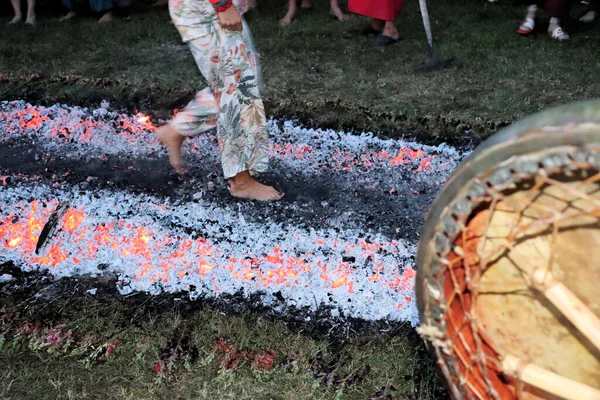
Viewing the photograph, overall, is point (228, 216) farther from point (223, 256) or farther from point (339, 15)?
point (339, 15)

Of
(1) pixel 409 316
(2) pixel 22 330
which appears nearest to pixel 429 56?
(1) pixel 409 316

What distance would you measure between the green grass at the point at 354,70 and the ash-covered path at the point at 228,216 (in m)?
0.46

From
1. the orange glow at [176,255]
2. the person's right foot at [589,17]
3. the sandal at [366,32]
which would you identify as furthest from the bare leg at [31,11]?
the person's right foot at [589,17]

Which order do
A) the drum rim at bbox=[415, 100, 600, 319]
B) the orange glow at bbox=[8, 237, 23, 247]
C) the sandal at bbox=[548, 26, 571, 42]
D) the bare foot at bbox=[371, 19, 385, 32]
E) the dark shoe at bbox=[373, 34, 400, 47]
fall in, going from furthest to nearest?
the bare foot at bbox=[371, 19, 385, 32]
the dark shoe at bbox=[373, 34, 400, 47]
the sandal at bbox=[548, 26, 571, 42]
the orange glow at bbox=[8, 237, 23, 247]
the drum rim at bbox=[415, 100, 600, 319]

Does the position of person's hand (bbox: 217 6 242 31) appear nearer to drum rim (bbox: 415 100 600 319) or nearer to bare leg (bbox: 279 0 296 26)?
drum rim (bbox: 415 100 600 319)

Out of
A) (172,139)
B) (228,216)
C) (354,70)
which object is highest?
(172,139)

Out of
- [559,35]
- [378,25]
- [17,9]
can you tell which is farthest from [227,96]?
[17,9]

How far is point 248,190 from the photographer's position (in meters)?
3.09

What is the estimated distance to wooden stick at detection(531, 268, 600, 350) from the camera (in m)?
1.14

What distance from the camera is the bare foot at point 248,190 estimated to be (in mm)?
3078

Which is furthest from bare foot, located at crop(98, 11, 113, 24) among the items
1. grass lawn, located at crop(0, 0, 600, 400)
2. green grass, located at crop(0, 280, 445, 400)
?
green grass, located at crop(0, 280, 445, 400)

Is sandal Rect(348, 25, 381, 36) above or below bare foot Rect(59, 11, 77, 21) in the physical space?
above

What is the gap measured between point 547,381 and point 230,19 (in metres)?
1.97

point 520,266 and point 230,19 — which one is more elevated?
point 520,266
